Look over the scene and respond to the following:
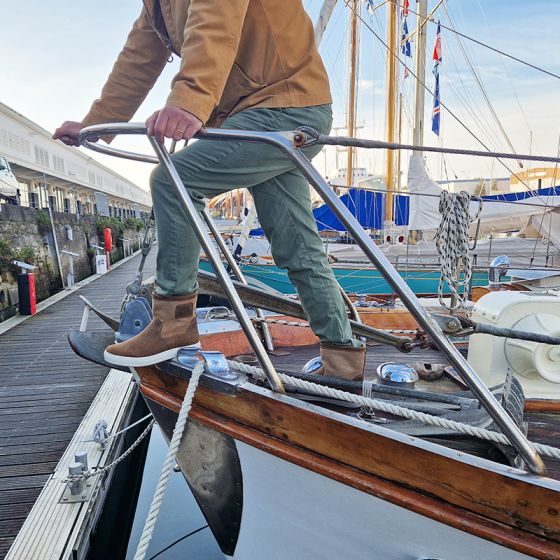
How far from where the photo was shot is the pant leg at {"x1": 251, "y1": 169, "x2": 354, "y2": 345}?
1945mm

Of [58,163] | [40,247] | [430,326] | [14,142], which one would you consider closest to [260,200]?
[430,326]

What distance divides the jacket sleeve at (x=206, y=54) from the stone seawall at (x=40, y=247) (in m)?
8.18

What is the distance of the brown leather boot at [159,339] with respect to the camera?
163cm

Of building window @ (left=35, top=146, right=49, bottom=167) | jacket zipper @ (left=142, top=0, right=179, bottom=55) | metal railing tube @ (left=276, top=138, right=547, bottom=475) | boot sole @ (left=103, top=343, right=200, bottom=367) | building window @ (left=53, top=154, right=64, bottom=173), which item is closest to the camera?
metal railing tube @ (left=276, top=138, right=547, bottom=475)

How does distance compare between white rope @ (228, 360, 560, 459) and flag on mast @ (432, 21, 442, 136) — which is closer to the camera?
white rope @ (228, 360, 560, 459)

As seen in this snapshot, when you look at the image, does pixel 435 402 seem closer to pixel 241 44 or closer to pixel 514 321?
pixel 514 321

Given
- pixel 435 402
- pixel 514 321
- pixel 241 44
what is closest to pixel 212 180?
pixel 241 44

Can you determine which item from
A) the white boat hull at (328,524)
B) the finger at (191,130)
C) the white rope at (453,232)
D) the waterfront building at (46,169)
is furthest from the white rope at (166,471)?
the waterfront building at (46,169)

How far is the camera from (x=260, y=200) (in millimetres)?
1966

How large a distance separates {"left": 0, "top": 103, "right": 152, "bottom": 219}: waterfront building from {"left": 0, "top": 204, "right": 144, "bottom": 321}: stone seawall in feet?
6.51

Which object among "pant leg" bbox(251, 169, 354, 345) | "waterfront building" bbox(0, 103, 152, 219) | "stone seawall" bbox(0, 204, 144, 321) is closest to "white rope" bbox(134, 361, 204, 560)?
"pant leg" bbox(251, 169, 354, 345)

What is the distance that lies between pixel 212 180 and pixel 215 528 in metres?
1.38

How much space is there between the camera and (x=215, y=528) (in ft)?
6.29

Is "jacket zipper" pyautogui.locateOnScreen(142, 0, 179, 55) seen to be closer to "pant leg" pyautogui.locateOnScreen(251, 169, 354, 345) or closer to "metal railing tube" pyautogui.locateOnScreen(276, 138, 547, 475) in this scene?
"pant leg" pyautogui.locateOnScreen(251, 169, 354, 345)
